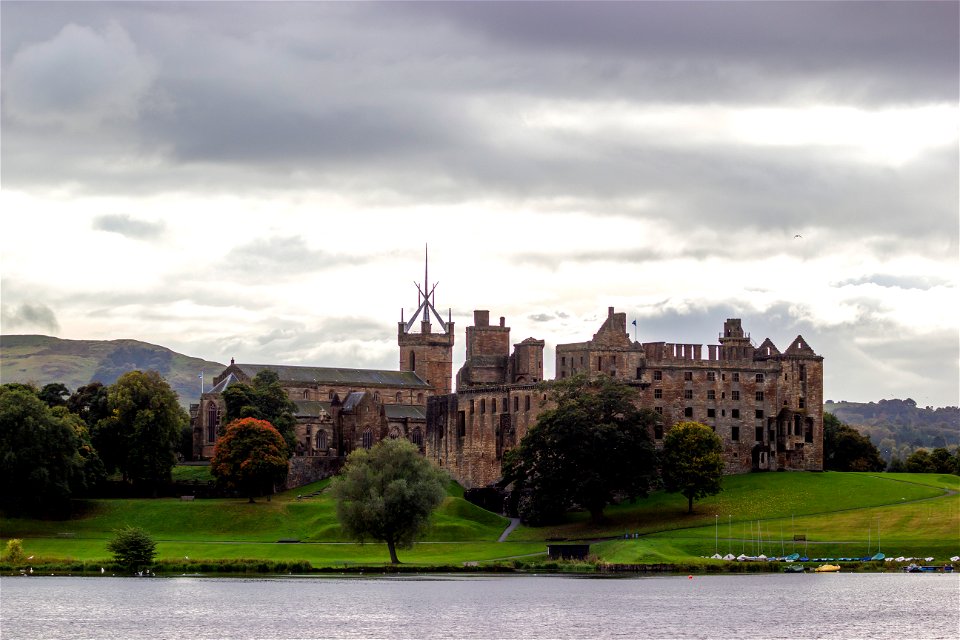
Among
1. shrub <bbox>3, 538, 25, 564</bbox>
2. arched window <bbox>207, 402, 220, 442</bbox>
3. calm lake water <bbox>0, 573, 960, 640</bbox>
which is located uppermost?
arched window <bbox>207, 402, 220, 442</bbox>

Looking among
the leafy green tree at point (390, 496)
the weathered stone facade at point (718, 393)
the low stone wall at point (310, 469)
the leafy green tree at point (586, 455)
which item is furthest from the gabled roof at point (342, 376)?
the leafy green tree at point (390, 496)

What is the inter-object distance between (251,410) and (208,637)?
77421 millimetres

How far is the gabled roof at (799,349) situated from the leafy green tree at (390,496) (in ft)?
166

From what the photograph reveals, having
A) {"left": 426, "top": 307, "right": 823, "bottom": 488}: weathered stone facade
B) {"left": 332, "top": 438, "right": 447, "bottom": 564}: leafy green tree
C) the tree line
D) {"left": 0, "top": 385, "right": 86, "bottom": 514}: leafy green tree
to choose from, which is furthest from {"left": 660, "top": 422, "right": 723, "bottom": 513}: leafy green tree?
{"left": 0, "top": 385, "right": 86, "bottom": 514}: leafy green tree

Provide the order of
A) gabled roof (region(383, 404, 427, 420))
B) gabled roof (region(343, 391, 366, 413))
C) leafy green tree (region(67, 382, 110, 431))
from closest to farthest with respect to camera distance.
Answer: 1. leafy green tree (region(67, 382, 110, 431))
2. gabled roof (region(343, 391, 366, 413))
3. gabled roof (region(383, 404, 427, 420))

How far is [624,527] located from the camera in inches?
5310

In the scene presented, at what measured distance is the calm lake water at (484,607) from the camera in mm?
84312

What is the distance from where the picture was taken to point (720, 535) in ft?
419

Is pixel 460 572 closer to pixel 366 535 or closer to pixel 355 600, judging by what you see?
pixel 366 535

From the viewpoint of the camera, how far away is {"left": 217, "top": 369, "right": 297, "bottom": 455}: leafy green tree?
159m

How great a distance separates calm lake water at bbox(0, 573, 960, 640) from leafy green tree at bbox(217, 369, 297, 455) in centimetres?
4467

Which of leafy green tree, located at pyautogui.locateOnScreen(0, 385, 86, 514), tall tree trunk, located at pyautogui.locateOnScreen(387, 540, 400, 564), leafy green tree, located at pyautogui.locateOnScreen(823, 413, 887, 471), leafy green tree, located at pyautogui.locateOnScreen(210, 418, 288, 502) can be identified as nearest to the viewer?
tall tree trunk, located at pyautogui.locateOnScreen(387, 540, 400, 564)

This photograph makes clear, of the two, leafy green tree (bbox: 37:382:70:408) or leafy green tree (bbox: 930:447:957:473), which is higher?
leafy green tree (bbox: 37:382:70:408)

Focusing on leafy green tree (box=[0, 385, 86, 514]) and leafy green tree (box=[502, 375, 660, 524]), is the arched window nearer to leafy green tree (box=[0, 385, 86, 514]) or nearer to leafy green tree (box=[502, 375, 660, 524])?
leafy green tree (box=[0, 385, 86, 514])
